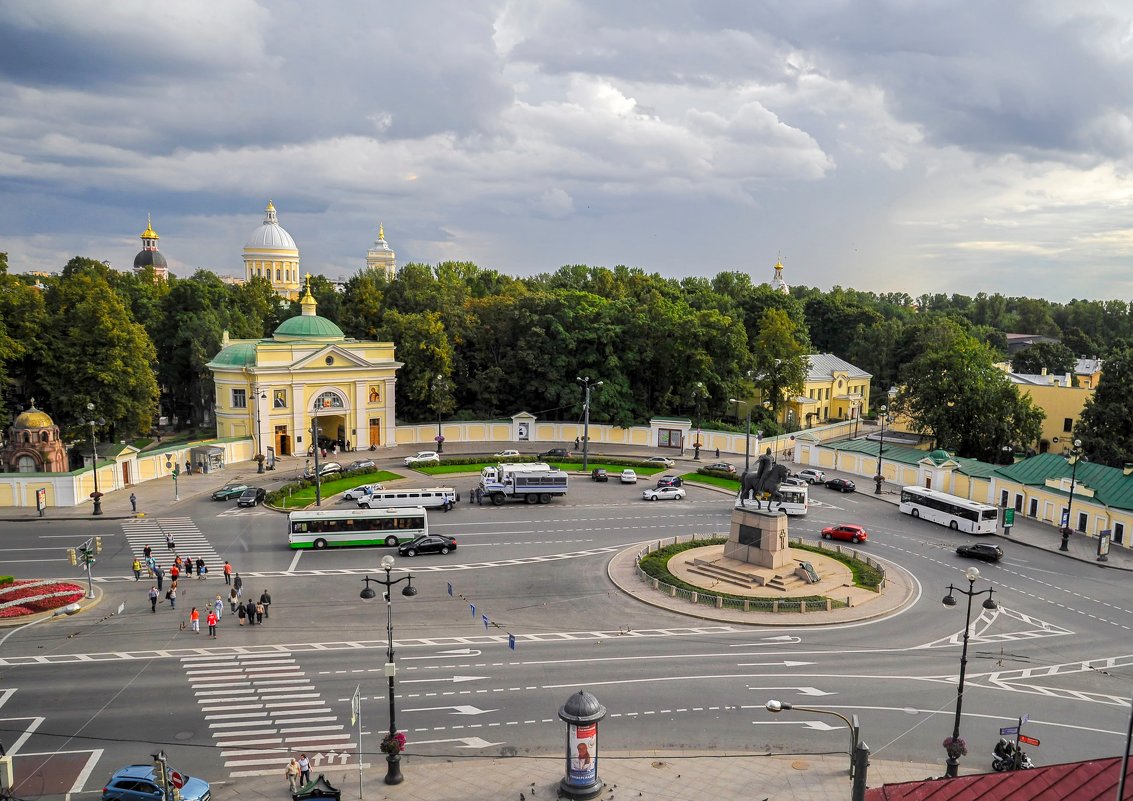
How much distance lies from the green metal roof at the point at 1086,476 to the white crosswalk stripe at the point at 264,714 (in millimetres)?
43434

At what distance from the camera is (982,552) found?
140ft

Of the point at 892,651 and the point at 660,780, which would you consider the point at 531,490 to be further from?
the point at 660,780

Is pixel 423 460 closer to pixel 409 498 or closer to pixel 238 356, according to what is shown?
pixel 409 498

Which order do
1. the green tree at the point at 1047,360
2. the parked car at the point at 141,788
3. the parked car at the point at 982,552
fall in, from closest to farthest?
1. the parked car at the point at 141,788
2. the parked car at the point at 982,552
3. the green tree at the point at 1047,360

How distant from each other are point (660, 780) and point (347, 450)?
5640 cm

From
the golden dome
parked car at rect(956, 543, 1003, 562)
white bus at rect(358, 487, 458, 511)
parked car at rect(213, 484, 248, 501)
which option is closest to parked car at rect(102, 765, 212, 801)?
white bus at rect(358, 487, 458, 511)

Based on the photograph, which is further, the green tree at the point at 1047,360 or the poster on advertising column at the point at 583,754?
the green tree at the point at 1047,360

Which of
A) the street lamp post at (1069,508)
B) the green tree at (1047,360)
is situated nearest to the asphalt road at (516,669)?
the street lamp post at (1069,508)

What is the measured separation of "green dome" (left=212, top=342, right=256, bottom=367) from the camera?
70.1 meters

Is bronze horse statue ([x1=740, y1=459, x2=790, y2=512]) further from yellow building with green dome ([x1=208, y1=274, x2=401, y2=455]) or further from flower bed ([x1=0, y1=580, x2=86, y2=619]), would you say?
yellow building with green dome ([x1=208, y1=274, x2=401, y2=455])

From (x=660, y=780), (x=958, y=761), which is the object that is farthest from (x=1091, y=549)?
(x=660, y=780)

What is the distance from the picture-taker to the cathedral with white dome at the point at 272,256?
521ft

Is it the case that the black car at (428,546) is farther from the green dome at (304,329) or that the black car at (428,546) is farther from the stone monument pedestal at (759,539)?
the green dome at (304,329)

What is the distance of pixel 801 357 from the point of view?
8600 cm
